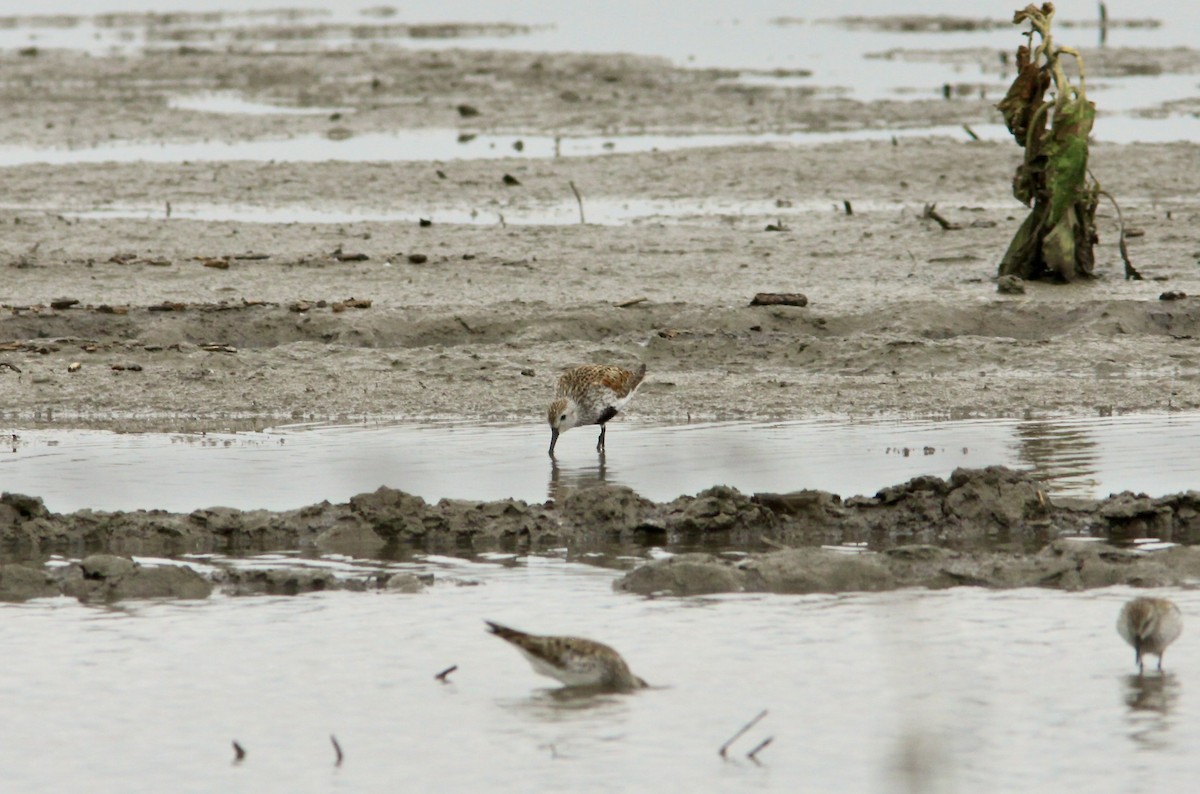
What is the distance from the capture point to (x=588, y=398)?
10766 mm

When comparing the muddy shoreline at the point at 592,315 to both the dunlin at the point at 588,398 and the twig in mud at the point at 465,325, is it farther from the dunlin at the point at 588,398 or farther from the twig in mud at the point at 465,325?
the dunlin at the point at 588,398

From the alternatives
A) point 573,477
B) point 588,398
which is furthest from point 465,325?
point 573,477

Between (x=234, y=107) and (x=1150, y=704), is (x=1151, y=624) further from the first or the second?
(x=234, y=107)

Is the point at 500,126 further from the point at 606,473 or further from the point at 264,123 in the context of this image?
the point at 606,473

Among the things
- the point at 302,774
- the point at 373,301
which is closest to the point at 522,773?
the point at 302,774

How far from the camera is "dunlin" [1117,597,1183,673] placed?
21.7 feet

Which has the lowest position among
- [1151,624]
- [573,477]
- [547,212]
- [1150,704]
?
[1150,704]

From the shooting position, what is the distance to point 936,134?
25.6 m

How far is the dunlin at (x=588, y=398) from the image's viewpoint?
35.0 ft

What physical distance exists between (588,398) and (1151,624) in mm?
4664

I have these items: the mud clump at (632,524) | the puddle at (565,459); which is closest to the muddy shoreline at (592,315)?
the mud clump at (632,524)

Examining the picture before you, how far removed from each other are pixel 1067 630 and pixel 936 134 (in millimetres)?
19041

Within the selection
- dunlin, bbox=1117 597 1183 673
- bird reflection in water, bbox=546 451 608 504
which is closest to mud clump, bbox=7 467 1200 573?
bird reflection in water, bbox=546 451 608 504

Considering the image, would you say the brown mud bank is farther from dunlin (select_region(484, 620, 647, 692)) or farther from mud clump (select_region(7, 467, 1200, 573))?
dunlin (select_region(484, 620, 647, 692))
